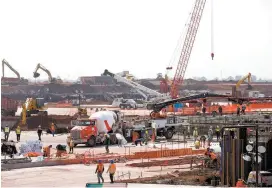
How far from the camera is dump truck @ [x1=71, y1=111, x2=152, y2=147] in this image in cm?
2647

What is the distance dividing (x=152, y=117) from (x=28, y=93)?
8712cm

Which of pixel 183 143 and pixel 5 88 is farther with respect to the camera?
pixel 5 88

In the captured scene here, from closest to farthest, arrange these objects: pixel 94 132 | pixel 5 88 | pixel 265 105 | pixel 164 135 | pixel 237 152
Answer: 1. pixel 237 152
2. pixel 94 132
3. pixel 164 135
4. pixel 265 105
5. pixel 5 88

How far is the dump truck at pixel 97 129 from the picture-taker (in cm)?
2647

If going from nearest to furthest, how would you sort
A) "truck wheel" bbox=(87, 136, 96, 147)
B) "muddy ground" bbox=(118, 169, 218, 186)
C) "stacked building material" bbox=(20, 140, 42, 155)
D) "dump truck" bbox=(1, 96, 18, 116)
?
1. "muddy ground" bbox=(118, 169, 218, 186)
2. "stacked building material" bbox=(20, 140, 42, 155)
3. "truck wheel" bbox=(87, 136, 96, 147)
4. "dump truck" bbox=(1, 96, 18, 116)

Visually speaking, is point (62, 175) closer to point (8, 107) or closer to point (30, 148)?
point (30, 148)

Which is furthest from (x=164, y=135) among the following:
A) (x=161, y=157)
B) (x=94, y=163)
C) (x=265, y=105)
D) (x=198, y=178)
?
(x=265, y=105)

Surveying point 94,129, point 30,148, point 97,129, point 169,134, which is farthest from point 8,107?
→ point 30,148

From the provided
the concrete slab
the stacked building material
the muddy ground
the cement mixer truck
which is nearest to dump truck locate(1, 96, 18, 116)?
the cement mixer truck

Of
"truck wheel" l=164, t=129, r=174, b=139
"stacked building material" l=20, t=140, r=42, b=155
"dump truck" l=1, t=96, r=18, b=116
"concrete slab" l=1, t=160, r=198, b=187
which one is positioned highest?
"dump truck" l=1, t=96, r=18, b=116

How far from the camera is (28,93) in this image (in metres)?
116

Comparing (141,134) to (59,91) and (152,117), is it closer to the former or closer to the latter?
(152,117)

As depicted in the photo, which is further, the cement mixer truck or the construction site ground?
the cement mixer truck

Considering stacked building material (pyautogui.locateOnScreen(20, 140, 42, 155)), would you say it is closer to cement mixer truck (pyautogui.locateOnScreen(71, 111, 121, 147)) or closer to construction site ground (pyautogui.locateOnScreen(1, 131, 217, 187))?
construction site ground (pyautogui.locateOnScreen(1, 131, 217, 187))
